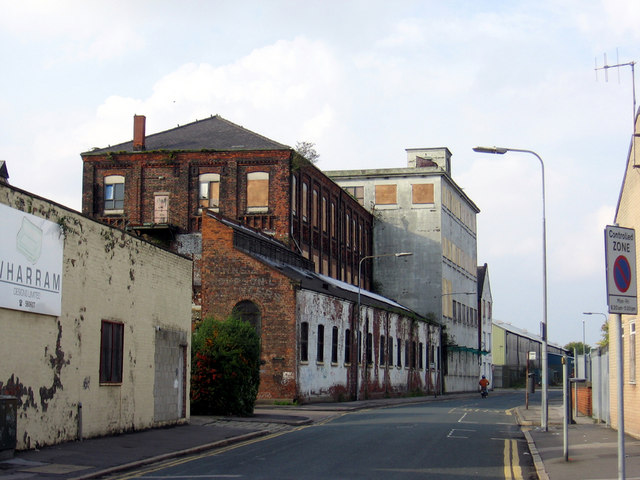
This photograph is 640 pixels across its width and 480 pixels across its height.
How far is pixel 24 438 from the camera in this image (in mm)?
16172

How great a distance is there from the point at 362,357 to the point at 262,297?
11.0m

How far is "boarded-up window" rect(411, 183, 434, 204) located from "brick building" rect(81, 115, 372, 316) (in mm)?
22496

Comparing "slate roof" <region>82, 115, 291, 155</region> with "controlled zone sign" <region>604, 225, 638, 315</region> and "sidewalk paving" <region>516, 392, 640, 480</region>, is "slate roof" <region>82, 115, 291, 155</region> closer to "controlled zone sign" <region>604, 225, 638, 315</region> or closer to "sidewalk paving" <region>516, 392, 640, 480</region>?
"sidewalk paving" <region>516, 392, 640, 480</region>

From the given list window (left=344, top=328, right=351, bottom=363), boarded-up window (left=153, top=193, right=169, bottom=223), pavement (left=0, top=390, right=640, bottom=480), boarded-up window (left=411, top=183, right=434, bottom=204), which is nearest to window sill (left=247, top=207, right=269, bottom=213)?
boarded-up window (left=153, top=193, right=169, bottom=223)

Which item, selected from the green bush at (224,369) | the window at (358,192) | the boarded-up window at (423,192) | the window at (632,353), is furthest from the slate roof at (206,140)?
the window at (632,353)

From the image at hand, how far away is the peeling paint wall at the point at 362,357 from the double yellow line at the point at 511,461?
1935 centimetres

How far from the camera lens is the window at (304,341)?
3972 centimetres

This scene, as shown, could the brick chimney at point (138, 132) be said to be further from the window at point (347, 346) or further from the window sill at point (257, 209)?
the window at point (347, 346)

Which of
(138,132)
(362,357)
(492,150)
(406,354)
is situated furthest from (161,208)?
(492,150)

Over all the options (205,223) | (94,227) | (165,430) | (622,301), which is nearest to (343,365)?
(205,223)

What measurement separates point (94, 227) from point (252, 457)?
6.64m

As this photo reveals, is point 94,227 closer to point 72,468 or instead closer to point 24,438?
point 24,438

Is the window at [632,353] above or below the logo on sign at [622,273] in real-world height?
below

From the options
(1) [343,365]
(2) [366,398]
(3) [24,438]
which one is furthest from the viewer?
(2) [366,398]
